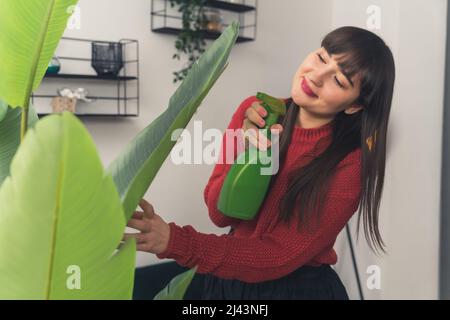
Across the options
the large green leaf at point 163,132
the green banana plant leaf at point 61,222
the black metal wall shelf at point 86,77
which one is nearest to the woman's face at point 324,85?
the large green leaf at point 163,132

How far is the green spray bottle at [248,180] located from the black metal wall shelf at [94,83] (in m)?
0.81

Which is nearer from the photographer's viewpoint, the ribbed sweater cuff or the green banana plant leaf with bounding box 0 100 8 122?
the green banana plant leaf with bounding box 0 100 8 122

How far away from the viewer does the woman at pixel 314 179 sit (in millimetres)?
829

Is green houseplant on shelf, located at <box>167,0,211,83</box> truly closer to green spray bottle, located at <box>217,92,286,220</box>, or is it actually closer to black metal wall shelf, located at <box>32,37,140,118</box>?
black metal wall shelf, located at <box>32,37,140,118</box>

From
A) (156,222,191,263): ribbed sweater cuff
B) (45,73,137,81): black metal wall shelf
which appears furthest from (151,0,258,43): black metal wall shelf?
(156,222,191,263): ribbed sweater cuff

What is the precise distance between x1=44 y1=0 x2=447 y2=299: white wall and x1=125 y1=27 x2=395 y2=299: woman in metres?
0.83

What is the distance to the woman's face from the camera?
2.73 feet

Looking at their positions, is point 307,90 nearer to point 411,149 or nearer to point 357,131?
point 357,131

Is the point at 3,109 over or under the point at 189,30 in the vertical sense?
under

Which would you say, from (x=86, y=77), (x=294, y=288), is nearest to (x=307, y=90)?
(x=294, y=288)

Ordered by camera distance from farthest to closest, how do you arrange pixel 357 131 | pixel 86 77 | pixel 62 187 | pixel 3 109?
1. pixel 86 77
2. pixel 357 131
3. pixel 3 109
4. pixel 62 187

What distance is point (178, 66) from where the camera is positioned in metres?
1.76

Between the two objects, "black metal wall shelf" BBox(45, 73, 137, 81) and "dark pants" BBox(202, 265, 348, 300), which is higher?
"black metal wall shelf" BBox(45, 73, 137, 81)

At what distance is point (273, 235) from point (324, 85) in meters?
0.29
